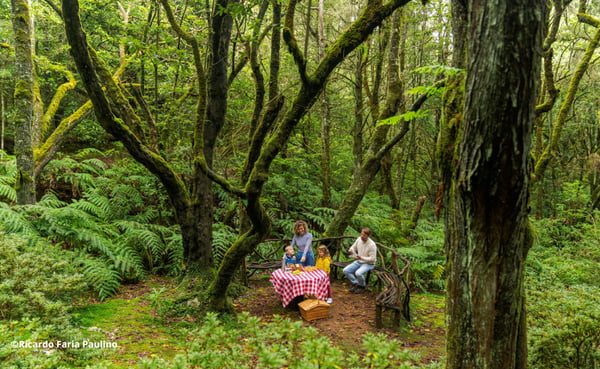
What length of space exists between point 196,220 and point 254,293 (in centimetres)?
207

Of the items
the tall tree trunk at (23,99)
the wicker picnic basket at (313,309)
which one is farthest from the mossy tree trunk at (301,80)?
the tall tree trunk at (23,99)

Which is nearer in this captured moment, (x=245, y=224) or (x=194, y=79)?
(x=245, y=224)

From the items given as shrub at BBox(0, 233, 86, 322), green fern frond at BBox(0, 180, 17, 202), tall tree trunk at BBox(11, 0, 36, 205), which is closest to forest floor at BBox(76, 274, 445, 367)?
shrub at BBox(0, 233, 86, 322)

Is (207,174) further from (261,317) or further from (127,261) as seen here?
(127,261)

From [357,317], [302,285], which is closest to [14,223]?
[302,285]

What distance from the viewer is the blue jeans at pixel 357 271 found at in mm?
6867

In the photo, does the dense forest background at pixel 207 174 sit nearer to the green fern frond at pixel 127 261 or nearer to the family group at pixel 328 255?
the green fern frond at pixel 127 261

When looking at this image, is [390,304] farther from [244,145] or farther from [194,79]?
[244,145]

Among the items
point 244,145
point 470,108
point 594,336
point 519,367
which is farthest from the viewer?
point 244,145

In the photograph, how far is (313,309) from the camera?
5.54 metres

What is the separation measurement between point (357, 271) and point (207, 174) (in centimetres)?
396

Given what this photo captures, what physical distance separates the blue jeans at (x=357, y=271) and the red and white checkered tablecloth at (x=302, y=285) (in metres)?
1.15

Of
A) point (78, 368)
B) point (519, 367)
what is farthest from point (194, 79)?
point (519, 367)

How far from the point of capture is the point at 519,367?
268cm
